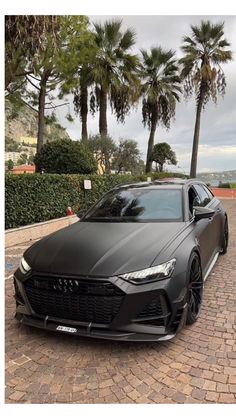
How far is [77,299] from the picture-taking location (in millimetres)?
2480

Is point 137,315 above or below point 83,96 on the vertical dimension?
below

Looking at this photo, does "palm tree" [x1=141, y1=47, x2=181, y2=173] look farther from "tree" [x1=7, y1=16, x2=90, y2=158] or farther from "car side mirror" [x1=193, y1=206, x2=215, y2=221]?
"car side mirror" [x1=193, y1=206, x2=215, y2=221]

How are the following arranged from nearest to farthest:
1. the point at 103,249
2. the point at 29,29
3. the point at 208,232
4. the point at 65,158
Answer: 1. the point at 103,249
2. the point at 208,232
3. the point at 29,29
4. the point at 65,158

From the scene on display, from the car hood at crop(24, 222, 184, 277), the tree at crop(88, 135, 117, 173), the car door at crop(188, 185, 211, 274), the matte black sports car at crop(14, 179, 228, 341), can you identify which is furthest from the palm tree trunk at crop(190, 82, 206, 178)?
the car hood at crop(24, 222, 184, 277)

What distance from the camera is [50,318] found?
264cm

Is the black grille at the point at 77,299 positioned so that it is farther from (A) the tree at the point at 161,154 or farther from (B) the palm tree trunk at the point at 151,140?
(A) the tree at the point at 161,154

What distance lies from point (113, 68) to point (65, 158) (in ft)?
23.8

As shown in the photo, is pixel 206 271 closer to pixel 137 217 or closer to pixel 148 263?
pixel 137 217

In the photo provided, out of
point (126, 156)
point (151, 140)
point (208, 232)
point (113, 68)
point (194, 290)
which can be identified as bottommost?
point (194, 290)

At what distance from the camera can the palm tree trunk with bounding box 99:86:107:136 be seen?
51.8 feet

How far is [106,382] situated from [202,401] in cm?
67

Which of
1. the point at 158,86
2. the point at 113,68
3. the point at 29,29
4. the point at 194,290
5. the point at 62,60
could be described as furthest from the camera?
the point at 158,86

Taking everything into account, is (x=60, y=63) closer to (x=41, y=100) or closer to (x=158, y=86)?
(x=41, y=100)

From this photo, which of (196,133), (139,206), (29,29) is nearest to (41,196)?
(29,29)
